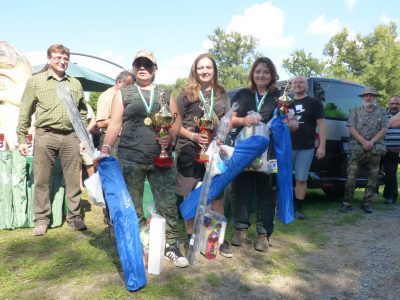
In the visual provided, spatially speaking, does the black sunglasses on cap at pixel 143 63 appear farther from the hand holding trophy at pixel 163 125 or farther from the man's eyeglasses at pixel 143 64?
the hand holding trophy at pixel 163 125

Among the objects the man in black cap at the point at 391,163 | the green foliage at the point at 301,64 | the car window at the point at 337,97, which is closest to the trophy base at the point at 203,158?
the car window at the point at 337,97

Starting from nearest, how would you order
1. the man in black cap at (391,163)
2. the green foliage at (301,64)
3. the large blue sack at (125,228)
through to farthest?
the large blue sack at (125,228)
the man in black cap at (391,163)
the green foliage at (301,64)

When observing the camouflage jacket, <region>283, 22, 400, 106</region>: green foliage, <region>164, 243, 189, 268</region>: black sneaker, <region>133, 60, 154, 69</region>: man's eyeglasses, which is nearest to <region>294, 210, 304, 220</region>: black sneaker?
the camouflage jacket

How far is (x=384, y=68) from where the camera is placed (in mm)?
31984

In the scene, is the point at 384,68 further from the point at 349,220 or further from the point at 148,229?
the point at 148,229

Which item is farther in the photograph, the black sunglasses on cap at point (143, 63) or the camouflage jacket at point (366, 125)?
the camouflage jacket at point (366, 125)

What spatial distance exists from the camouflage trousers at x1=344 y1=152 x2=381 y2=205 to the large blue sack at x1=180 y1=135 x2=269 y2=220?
2.65 m

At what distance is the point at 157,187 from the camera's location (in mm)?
3258

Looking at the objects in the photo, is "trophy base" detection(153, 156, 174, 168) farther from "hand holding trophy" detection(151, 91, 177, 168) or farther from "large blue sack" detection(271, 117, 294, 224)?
"large blue sack" detection(271, 117, 294, 224)

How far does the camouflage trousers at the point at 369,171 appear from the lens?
534cm

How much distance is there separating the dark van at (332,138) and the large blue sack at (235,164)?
2318 mm

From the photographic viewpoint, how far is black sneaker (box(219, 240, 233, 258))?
351 cm

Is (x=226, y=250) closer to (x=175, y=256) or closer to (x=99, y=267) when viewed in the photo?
(x=175, y=256)

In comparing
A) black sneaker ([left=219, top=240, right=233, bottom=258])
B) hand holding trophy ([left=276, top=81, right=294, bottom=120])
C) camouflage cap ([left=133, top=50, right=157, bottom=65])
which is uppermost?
camouflage cap ([left=133, top=50, right=157, bottom=65])
